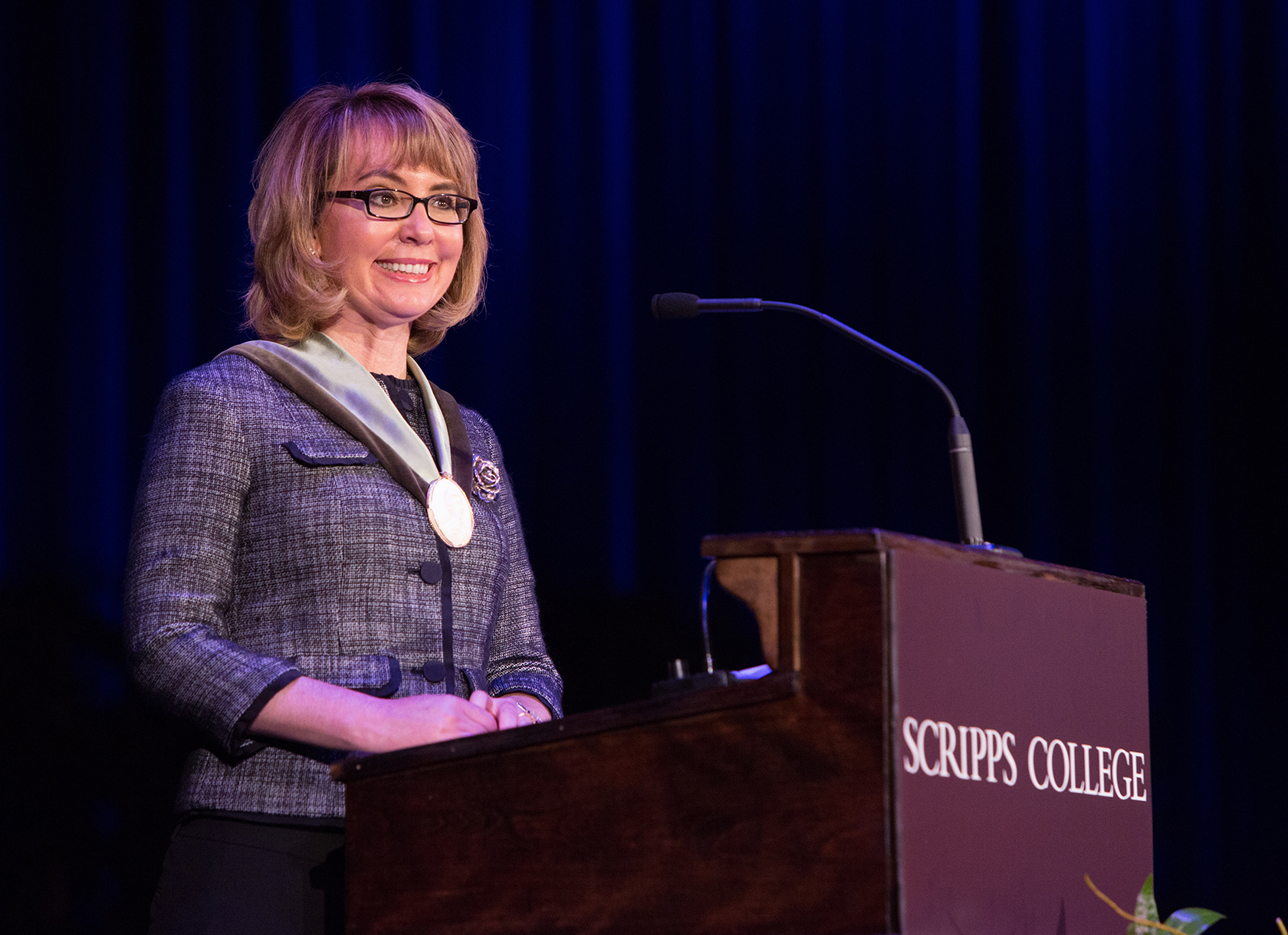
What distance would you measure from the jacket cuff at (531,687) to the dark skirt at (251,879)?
0.31 meters

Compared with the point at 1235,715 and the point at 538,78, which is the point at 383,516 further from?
the point at 1235,715

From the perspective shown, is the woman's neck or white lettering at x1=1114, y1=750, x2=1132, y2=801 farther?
the woman's neck

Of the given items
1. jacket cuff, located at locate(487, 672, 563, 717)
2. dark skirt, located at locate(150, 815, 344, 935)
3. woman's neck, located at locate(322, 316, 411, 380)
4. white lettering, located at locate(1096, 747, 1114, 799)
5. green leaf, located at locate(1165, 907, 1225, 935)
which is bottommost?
dark skirt, located at locate(150, 815, 344, 935)

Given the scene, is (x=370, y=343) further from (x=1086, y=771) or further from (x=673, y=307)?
(x=1086, y=771)

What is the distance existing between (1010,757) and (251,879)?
30.4 inches

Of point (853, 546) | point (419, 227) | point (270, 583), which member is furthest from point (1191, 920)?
point (419, 227)

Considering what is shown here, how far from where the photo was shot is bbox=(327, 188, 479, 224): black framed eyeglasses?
183cm

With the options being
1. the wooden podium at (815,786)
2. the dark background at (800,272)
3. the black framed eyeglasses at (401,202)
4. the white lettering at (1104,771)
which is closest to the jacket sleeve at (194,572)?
the wooden podium at (815,786)

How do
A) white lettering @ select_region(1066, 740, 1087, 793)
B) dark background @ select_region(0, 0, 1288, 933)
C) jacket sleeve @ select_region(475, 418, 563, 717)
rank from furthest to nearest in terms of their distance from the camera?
dark background @ select_region(0, 0, 1288, 933) < jacket sleeve @ select_region(475, 418, 563, 717) < white lettering @ select_region(1066, 740, 1087, 793)

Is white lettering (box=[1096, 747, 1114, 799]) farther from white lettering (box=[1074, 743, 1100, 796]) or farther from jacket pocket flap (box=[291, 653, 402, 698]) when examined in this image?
jacket pocket flap (box=[291, 653, 402, 698])

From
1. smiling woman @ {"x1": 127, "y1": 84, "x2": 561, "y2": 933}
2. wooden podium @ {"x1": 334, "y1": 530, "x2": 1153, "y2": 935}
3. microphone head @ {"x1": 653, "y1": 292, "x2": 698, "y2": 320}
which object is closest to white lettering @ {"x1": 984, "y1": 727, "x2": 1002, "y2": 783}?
wooden podium @ {"x1": 334, "y1": 530, "x2": 1153, "y2": 935}

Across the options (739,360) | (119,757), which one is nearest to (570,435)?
(739,360)

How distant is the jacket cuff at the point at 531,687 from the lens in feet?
5.81

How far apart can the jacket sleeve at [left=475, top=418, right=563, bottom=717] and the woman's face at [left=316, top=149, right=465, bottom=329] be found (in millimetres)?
246
